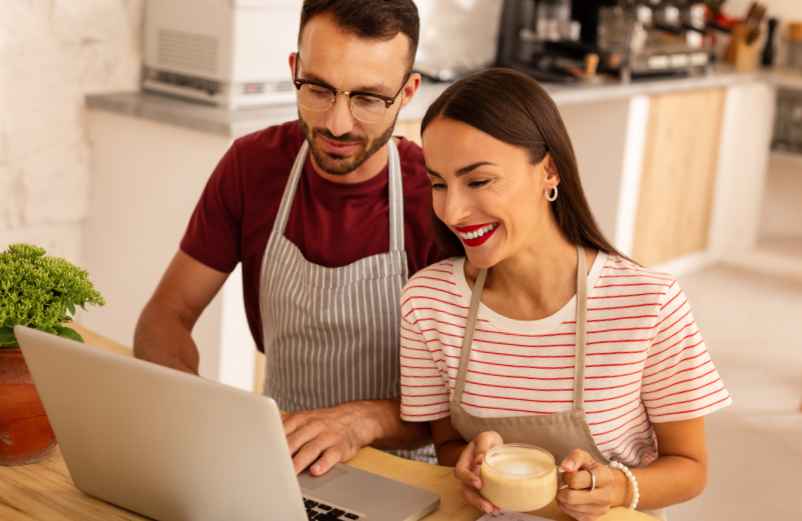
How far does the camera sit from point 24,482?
4.37 feet

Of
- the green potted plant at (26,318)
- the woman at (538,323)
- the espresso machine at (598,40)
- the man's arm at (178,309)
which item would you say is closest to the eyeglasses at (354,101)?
the woman at (538,323)

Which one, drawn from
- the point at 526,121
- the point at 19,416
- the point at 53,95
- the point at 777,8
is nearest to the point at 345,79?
the point at 526,121

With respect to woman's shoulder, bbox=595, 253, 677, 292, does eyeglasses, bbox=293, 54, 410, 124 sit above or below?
above

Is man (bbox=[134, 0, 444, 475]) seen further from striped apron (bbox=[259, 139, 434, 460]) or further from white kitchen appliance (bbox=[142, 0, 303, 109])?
white kitchen appliance (bbox=[142, 0, 303, 109])

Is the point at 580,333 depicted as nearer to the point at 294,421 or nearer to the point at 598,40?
the point at 294,421

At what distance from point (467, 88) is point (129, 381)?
0.58m

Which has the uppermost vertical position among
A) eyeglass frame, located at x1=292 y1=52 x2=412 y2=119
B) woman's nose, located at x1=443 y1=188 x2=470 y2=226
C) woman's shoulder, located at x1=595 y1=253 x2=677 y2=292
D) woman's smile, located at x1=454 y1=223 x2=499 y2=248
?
eyeglass frame, located at x1=292 y1=52 x2=412 y2=119

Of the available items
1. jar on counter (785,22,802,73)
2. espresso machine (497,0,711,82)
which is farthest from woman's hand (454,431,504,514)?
jar on counter (785,22,802,73)

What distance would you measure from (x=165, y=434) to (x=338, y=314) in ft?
2.15

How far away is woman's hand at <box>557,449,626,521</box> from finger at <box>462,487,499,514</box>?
77 mm

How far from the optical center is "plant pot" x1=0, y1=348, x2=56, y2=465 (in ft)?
4.39

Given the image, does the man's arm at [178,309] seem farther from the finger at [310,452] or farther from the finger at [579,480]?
the finger at [579,480]

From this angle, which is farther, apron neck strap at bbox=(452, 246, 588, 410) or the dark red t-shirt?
the dark red t-shirt

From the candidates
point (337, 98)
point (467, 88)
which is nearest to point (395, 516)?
point (467, 88)
